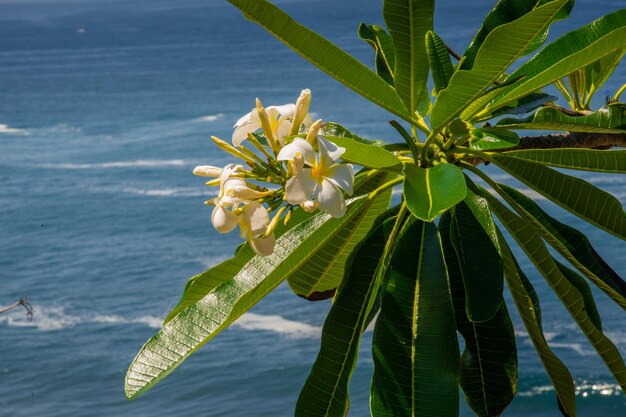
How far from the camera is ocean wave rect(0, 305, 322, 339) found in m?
10.6

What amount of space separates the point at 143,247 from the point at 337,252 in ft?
43.0

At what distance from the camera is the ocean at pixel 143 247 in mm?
9031

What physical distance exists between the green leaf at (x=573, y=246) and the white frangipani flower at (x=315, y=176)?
0.30m

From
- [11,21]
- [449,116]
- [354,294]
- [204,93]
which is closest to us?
[449,116]

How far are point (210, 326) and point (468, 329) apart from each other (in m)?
0.30

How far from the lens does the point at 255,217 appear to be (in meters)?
0.80

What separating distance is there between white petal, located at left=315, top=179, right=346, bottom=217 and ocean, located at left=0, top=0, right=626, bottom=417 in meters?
7.64

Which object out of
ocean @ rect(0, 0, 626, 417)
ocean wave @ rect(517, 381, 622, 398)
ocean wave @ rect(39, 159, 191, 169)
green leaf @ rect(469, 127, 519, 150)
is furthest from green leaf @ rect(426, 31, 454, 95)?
ocean wave @ rect(39, 159, 191, 169)

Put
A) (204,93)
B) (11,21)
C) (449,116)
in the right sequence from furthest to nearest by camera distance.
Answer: (11,21) < (204,93) < (449,116)

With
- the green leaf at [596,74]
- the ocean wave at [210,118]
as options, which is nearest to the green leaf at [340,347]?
the green leaf at [596,74]

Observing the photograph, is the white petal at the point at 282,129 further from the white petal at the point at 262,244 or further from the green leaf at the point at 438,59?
the green leaf at the point at 438,59

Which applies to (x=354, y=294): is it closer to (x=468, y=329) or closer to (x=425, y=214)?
(x=468, y=329)

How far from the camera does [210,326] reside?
898 mm

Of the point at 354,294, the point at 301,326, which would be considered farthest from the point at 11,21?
the point at 354,294
